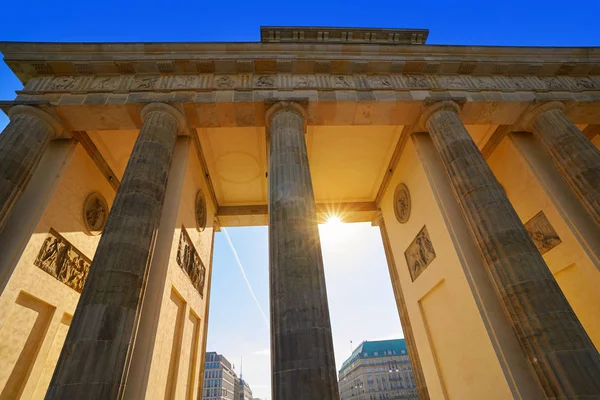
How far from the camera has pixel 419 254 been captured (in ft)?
35.6

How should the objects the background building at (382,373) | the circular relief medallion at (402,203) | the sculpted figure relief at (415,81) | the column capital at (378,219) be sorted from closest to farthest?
1. the sculpted figure relief at (415,81)
2. the circular relief medallion at (402,203)
3. the column capital at (378,219)
4. the background building at (382,373)

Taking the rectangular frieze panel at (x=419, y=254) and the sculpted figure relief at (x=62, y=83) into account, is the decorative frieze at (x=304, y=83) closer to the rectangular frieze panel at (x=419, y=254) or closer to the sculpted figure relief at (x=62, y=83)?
the sculpted figure relief at (x=62, y=83)

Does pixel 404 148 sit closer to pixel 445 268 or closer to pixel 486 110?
pixel 486 110

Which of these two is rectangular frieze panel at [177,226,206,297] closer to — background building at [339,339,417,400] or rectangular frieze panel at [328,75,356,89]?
rectangular frieze panel at [328,75,356,89]

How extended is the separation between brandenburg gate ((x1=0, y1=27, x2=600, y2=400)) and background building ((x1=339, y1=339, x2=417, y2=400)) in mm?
74713

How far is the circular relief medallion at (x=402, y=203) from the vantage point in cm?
1165

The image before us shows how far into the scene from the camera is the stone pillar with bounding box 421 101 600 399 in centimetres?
A: 538

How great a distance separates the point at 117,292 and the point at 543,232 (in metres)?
12.7

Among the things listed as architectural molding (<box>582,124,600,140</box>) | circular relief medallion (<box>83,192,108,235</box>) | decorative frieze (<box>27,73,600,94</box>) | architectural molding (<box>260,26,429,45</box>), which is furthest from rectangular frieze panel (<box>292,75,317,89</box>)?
architectural molding (<box>582,124,600,140</box>)

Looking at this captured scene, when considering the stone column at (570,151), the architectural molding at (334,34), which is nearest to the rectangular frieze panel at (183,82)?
the architectural molding at (334,34)

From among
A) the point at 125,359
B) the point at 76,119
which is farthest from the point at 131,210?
the point at 76,119

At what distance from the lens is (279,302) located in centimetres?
579

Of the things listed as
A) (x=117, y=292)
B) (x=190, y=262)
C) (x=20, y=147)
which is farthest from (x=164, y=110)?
→ (x=117, y=292)

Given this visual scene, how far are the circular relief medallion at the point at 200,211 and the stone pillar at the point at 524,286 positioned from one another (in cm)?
890
